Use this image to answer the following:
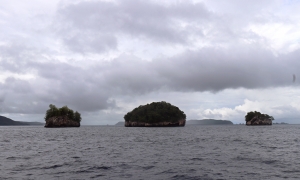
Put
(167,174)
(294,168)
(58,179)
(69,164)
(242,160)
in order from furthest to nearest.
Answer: (242,160) < (69,164) < (294,168) < (167,174) < (58,179)

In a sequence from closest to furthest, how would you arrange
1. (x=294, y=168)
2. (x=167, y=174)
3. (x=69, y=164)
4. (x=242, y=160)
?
1. (x=167, y=174)
2. (x=294, y=168)
3. (x=69, y=164)
4. (x=242, y=160)

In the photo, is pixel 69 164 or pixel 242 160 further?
pixel 242 160

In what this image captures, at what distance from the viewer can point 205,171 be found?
81.4ft

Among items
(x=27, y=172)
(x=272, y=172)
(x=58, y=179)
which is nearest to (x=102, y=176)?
(x=58, y=179)

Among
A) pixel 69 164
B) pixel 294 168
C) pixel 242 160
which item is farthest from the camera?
pixel 242 160

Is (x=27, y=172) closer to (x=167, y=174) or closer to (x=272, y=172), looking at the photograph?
(x=167, y=174)

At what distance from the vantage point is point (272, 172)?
24.1 meters

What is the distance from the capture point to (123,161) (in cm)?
3048

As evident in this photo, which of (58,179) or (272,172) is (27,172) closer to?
(58,179)

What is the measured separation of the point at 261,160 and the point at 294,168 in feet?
16.8

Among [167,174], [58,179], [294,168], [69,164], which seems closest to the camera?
[58,179]

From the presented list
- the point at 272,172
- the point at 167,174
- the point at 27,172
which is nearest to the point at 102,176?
the point at 167,174

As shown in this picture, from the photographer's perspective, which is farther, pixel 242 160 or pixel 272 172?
pixel 242 160

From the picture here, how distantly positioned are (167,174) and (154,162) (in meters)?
6.45
